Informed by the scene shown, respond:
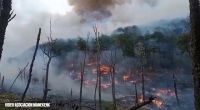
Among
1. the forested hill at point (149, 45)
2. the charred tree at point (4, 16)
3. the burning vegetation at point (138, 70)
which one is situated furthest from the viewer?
the forested hill at point (149, 45)

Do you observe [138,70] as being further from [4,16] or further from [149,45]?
[4,16]

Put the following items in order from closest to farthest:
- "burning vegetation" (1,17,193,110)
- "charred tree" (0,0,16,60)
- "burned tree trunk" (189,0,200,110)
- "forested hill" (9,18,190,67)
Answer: "charred tree" (0,0,16,60) → "burned tree trunk" (189,0,200,110) → "burning vegetation" (1,17,193,110) → "forested hill" (9,18,190,67)

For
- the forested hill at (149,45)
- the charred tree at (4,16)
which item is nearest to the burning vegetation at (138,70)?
the forested hill at (149,45)

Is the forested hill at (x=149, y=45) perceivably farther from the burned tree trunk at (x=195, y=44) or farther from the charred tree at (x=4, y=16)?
the charred tree at (x=4, y=16)

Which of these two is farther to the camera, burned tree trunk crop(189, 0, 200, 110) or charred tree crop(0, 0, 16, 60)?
burned tree trunk crop(189, 0, 200, 110)

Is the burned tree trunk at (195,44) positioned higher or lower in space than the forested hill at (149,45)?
lower

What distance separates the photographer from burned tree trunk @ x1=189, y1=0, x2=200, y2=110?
8.27 metres

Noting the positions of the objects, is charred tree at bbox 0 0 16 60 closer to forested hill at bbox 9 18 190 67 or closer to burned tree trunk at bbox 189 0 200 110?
burned tree trunk at bbox 189 0 200 110

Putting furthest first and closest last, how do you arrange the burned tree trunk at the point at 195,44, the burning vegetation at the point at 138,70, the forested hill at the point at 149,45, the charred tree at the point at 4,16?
the forested hill at the point at 149,45 → the burning vegetation at the point at 138,70 → the burned tree trunk at the point at 195,44 → the charred tree at the point at 4,16

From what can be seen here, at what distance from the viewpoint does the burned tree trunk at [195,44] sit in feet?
27.1

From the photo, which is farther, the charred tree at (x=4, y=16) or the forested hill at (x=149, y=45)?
the forested hill at (x=149, y=45)

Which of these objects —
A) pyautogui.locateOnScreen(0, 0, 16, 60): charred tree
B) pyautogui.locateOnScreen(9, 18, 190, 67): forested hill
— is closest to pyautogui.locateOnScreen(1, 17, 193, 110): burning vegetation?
pyautogui.locateOnScreen(9, 18, 190, 67): forested hill

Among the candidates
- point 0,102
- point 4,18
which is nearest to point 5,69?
point 0,102

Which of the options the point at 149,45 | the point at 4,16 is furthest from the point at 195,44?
the point at 149,45
